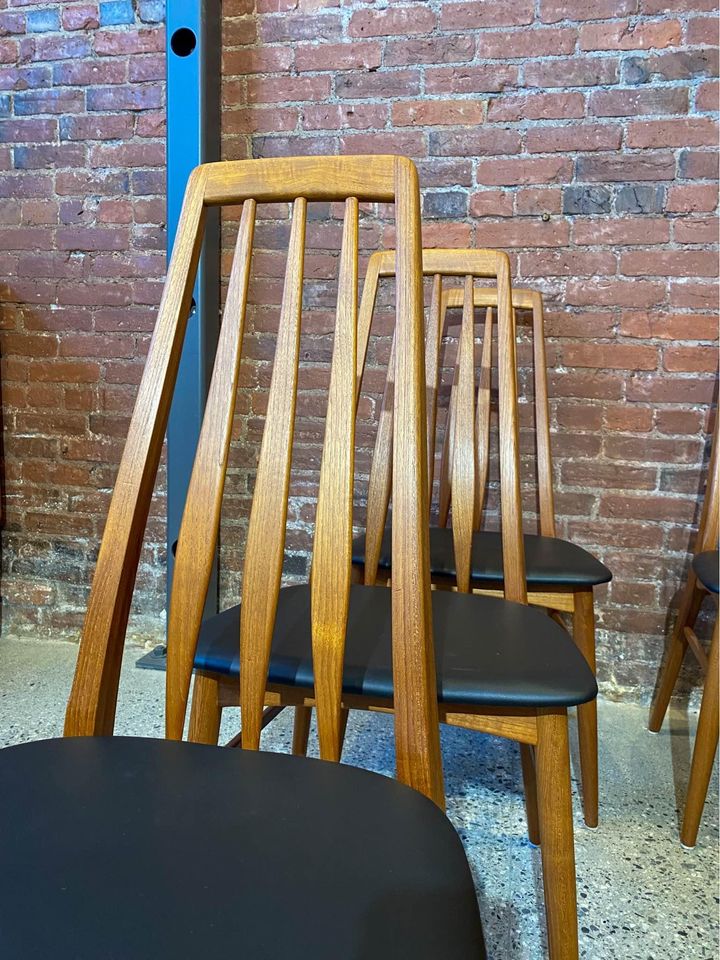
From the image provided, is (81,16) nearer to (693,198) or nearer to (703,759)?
(693,198)

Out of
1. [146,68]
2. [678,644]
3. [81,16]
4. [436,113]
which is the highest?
[81,16]

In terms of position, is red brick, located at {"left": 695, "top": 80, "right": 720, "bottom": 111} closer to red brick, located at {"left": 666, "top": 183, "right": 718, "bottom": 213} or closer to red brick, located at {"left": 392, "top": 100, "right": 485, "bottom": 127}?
red brick, located at {"left": 666, "top": 183, "right": 718, "bottom": 213}

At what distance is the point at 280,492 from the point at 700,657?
107 cm

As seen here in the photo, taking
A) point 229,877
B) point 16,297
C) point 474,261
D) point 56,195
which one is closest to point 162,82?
point 56,195

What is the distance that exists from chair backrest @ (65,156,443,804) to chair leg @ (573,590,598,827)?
2.29 feet

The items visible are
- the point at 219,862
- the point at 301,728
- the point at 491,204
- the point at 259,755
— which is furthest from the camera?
the point at 491,204

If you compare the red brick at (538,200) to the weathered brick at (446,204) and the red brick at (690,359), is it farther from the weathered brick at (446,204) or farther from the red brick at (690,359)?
the red brick at (690,359)

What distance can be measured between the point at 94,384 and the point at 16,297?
33 centimetres

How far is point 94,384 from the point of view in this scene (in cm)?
194

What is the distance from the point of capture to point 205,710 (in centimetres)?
84

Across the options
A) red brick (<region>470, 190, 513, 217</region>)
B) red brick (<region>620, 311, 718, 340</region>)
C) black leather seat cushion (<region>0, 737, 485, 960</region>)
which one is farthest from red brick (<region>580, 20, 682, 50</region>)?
black leather seat cushion (<region>0, 737, 485, 960</region>)

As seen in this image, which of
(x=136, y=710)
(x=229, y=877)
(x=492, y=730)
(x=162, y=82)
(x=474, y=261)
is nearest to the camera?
(x=229, y=877)

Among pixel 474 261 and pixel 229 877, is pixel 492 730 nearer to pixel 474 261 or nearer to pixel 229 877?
pixel 229 877

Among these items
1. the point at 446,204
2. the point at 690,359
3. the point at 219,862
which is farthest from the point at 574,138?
the point at 219,862
